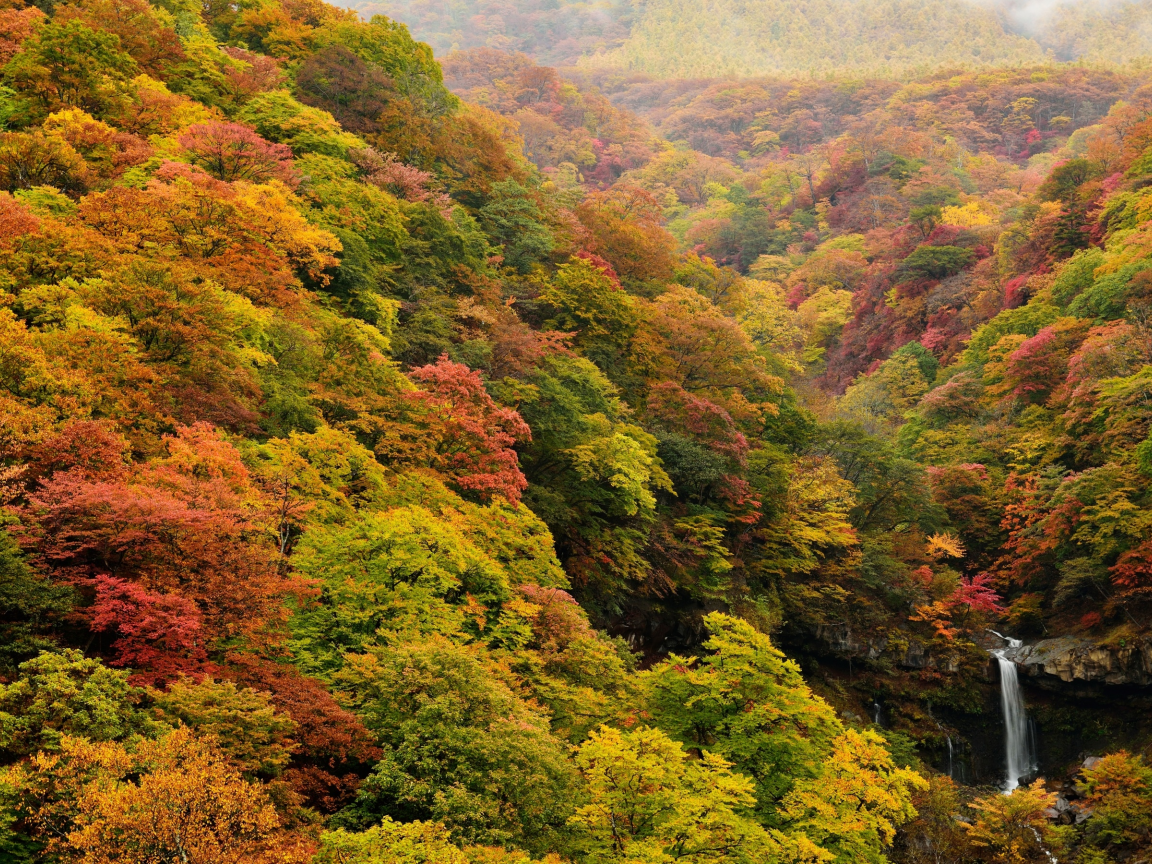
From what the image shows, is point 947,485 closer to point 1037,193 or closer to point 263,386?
point 1037,193

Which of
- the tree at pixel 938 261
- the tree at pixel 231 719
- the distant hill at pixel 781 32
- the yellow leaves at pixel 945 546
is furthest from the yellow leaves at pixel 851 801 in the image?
the distant hill at pixel 781 32

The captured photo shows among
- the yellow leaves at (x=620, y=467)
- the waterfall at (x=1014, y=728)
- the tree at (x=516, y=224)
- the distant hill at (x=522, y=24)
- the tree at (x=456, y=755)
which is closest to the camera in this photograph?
the tree at (x=456, y=755)

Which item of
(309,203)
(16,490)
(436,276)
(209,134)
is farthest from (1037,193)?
(16,490)

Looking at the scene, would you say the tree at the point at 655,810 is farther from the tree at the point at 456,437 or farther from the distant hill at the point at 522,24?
the distant hill at the point at 522,24

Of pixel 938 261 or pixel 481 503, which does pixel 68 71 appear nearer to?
pixel 481 503

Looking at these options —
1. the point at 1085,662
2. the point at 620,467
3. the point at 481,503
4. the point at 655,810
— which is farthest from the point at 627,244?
the point at 655,810
